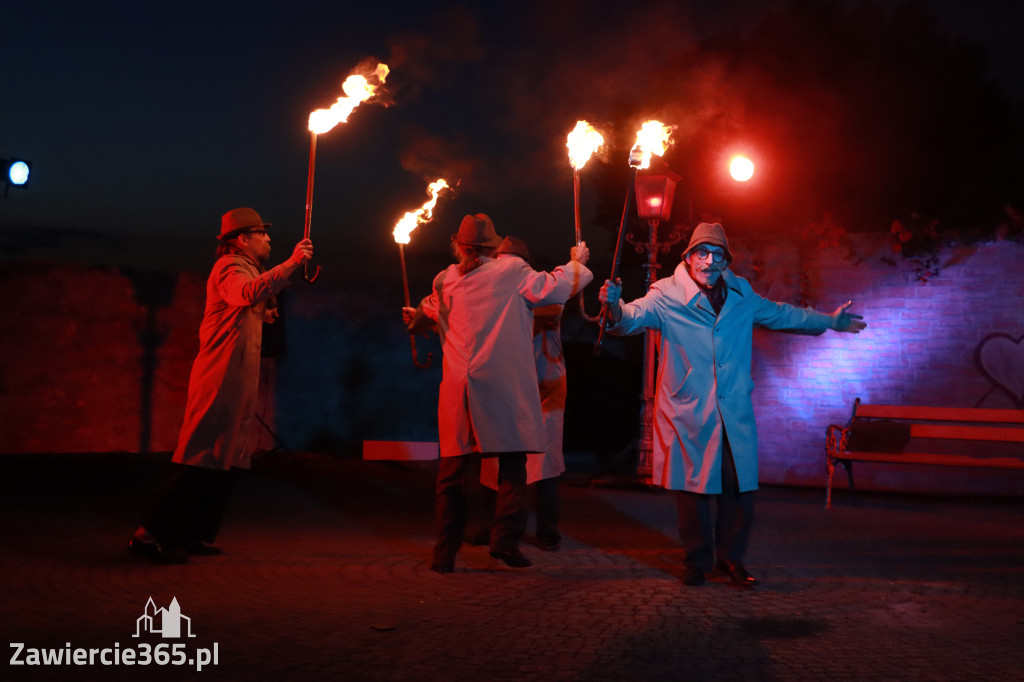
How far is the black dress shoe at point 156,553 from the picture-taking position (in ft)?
21.1

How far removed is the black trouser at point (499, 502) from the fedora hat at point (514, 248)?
5.05ft

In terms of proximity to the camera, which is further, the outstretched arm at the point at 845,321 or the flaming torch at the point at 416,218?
the flaming torch at the point at 416,218

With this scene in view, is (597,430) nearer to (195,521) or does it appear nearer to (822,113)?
(822,113)

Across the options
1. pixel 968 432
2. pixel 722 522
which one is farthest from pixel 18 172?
pixel 968 432

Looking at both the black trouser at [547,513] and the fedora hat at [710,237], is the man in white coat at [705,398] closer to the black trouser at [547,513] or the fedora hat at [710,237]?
the fedora hat at [710,237]

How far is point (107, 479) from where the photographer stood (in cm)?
1137

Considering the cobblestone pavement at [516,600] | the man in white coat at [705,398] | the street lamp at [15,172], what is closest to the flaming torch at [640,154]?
the man in white coat at [705,398]

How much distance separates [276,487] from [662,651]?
24.7 feet

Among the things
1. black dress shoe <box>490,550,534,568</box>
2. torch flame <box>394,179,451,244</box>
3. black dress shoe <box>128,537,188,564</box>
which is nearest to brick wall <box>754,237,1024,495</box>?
torch flame <box>394,179,451,244</box>

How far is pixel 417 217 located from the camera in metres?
8.49

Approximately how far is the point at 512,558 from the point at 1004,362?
8223mm

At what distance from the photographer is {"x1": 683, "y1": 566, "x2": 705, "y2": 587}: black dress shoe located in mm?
6250

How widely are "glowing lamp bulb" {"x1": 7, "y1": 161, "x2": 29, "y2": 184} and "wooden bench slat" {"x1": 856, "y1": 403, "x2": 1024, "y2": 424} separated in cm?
1114

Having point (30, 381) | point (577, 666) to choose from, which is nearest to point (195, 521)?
point (577, 666)
